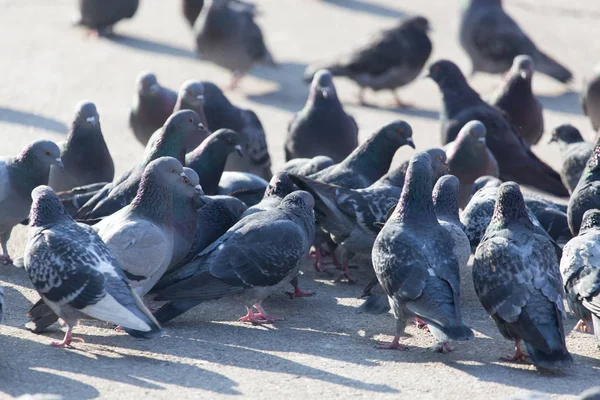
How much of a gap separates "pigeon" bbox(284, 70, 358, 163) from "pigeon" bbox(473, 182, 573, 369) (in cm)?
362

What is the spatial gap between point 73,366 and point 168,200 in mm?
1593

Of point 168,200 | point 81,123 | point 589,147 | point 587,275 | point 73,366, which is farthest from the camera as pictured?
point 589,147

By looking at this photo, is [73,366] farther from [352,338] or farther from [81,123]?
[81,123]

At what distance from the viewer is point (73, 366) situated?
591cm

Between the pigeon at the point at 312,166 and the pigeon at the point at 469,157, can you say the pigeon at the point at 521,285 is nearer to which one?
the pigeon at the point at 312,166

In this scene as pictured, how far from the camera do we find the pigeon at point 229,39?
534 inches

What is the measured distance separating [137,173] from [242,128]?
272 centimetres

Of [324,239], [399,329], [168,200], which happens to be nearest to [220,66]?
[324,239]

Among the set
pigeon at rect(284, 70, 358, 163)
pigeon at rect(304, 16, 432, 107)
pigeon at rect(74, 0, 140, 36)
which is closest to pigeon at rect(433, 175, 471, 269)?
pigeon at rect(284, 70, 358, 163)

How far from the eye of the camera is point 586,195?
8.06 metres

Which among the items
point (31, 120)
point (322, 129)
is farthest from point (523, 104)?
point (31, 120)

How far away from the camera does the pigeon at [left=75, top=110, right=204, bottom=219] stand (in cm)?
776

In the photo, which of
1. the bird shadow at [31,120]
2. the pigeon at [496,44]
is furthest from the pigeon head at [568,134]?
the bird shadow at [31,120]

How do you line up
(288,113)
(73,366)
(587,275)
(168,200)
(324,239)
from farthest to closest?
(288,113)
(324,239)
(168,200)
(587,275)
(73,366)
